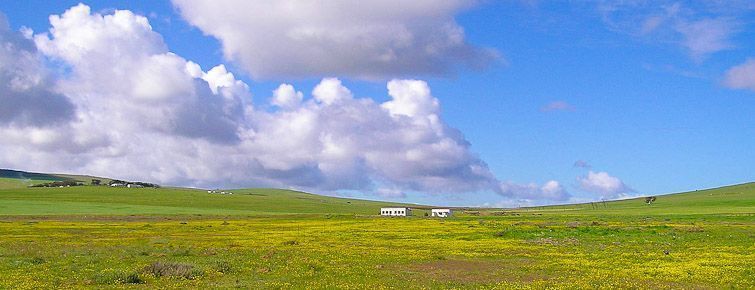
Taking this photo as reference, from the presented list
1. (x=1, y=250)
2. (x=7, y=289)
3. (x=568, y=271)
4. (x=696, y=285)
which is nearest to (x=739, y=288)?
(x=696, y=285)

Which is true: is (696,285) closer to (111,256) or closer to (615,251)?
(615,251)

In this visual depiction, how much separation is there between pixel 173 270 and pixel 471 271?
15.1 m

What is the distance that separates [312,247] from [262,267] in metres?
15.2

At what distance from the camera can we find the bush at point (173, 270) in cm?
2975

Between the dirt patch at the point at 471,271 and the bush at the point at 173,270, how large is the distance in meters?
10.3

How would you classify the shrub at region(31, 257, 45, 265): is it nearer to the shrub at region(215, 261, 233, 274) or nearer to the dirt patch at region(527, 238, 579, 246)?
the shrub at region(215, 261, 233, 274)

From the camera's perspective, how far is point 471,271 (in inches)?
1314

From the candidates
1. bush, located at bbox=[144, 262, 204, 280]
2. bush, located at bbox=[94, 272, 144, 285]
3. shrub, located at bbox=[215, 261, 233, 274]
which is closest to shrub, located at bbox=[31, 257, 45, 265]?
bush, located at bbox=[144, 262, 204, 280]

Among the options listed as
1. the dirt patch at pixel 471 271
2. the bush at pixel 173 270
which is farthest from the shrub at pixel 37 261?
the dirt patch at pixel 471 271

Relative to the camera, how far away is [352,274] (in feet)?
102

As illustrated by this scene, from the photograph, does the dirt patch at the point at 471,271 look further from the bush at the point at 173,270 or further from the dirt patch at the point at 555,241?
the dirt patch at the point at 555,241

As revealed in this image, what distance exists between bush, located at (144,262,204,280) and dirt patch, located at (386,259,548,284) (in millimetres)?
10289

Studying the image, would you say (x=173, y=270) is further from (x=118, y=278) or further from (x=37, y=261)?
(x=37, y=261)

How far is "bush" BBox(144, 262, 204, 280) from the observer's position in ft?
97.6
